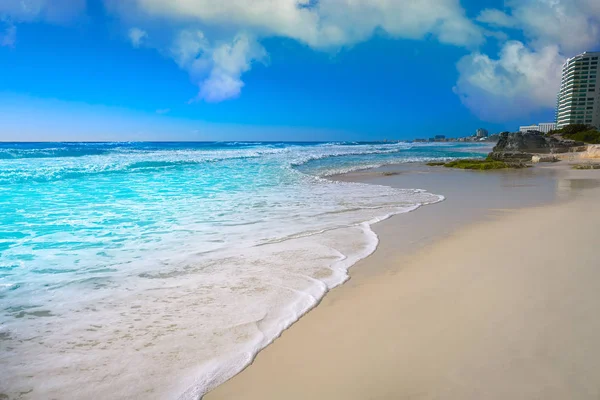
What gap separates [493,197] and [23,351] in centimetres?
1014

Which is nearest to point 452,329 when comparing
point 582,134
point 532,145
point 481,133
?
point 532,145

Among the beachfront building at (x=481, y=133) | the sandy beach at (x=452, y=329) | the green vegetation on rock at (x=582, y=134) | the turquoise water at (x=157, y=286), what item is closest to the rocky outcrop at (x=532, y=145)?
the green vegetation on rock at (x=582, y=134)

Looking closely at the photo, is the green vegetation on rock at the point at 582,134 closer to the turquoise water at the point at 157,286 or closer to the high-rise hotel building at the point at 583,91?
the turquoise water at the point at 157,286

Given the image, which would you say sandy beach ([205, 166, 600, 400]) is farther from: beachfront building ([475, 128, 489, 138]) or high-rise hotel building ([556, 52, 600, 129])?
beachfront building ([475, 128, 489, 138])

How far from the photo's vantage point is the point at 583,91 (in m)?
85.4

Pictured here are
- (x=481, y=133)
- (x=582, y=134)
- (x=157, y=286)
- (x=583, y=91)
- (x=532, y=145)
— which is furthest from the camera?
(x=481, y=133)

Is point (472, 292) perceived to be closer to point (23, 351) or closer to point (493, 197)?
point (23, 351)

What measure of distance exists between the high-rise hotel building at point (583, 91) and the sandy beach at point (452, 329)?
4023 inches

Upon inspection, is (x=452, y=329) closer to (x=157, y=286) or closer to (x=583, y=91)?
(x=157, y=286)

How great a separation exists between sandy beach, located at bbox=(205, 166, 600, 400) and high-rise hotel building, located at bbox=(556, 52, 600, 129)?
335ft

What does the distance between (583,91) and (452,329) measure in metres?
107

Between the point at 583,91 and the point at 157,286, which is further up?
the point at 583,91

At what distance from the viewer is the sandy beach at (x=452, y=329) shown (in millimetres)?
2328

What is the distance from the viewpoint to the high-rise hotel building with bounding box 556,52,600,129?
8444 cm
